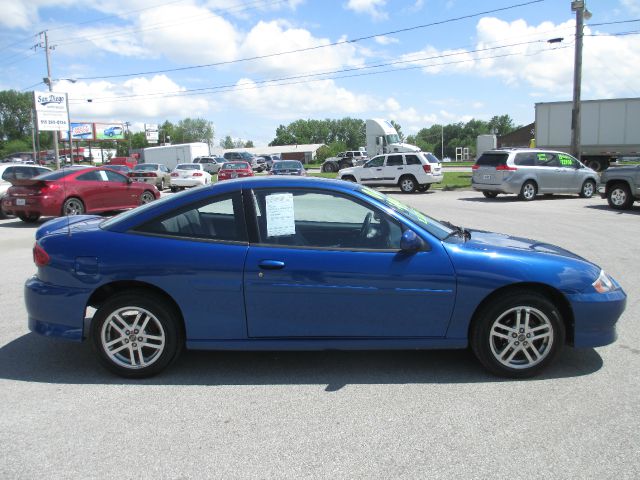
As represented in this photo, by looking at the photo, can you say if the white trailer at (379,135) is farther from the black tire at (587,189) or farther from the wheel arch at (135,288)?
the wheel arch at (135,288)

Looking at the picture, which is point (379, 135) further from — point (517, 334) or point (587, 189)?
point (517, 334)

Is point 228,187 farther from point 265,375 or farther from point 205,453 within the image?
point 205,453

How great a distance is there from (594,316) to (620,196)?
42.8ft

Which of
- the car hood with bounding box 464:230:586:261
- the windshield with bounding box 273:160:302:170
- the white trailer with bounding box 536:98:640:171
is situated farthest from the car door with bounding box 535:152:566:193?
the car hood with bounding box 464:230:586:261

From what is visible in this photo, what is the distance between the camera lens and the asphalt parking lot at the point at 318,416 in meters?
2.88

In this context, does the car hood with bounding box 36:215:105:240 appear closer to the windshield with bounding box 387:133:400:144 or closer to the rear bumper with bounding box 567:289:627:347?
the rear bumper with bounding box 567:289:627:347

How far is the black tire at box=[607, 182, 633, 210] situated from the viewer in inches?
585

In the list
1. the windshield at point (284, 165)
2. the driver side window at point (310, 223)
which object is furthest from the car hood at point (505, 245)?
the windshield at point (284, 165)

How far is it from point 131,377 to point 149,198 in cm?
1295

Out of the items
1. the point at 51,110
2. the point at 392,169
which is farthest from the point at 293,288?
the point at 51,110

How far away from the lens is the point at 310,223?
4.34m

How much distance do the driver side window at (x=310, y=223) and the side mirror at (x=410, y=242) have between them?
97mm

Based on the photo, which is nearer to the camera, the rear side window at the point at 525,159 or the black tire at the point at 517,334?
the black tire at the point at 517,334

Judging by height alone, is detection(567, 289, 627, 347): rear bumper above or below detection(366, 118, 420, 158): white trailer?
below
